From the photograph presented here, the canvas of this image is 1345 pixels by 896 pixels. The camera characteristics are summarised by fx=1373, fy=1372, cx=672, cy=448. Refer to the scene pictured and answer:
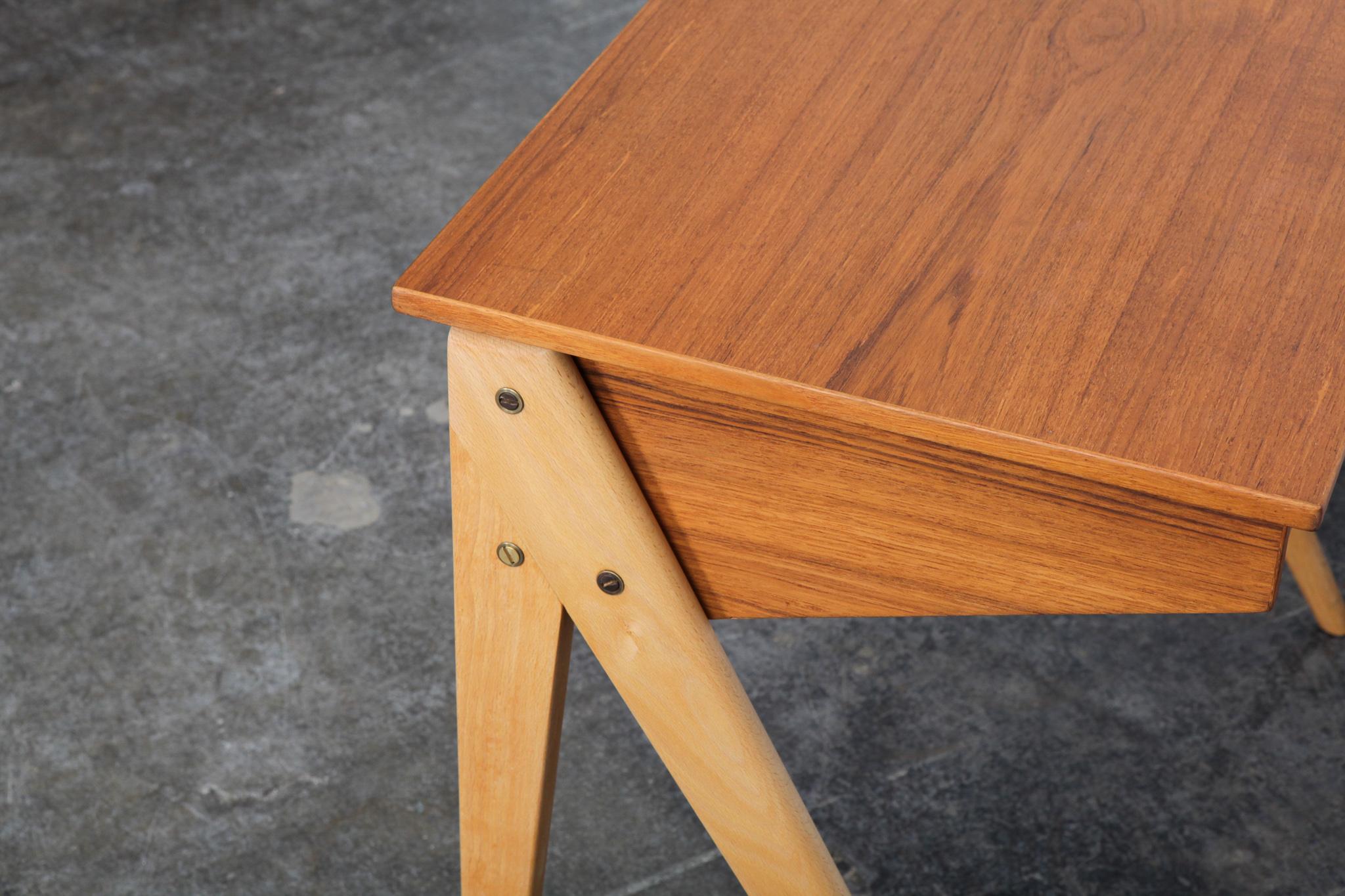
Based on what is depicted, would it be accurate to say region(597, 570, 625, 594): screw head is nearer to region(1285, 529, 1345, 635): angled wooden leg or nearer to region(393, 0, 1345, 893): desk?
region(393, 0, 1345, 893): desk

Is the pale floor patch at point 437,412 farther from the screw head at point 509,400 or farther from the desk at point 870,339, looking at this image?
the screw head at point 509,400

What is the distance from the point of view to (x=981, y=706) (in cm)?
135

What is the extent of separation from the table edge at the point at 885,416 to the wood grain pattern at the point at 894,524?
0.03 m

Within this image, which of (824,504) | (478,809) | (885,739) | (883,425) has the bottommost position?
(885,739)

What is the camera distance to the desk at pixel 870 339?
0.62 m

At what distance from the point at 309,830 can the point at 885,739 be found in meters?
0.55

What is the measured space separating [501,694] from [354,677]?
22.3 inches

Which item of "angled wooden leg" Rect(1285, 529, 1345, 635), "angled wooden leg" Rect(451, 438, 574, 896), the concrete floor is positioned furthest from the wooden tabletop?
the concrete floor

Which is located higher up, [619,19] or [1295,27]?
[1295,27]

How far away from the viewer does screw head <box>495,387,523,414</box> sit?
27.6 inches

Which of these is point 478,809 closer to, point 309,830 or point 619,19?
point 309,830

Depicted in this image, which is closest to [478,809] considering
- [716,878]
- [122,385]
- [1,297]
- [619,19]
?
[716,878]

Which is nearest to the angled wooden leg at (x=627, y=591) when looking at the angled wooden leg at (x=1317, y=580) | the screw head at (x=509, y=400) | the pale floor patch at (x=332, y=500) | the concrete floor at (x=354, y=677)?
the screw head at (x=509, y=400)

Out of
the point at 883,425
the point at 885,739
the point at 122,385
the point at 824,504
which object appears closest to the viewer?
the point at 883,425
